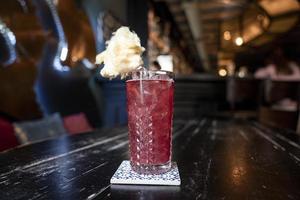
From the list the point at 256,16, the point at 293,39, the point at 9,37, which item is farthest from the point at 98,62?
the point at 293,39

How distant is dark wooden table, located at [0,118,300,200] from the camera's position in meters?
0.59

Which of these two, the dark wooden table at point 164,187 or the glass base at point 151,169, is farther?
the glass base at point 151,169

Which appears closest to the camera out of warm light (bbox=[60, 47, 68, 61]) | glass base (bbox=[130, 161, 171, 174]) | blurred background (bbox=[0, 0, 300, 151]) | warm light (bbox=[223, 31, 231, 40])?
glass base (bbox=[130, 161, 171, 174])

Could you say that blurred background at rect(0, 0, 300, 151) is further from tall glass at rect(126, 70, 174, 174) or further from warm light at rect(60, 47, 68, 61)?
tall glass at rect(126, 70, 174, 174)

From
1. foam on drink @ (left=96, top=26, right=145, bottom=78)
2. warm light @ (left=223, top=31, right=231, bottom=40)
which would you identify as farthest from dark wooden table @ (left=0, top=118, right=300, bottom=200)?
warm light @ (left=223, top=31, right=231, bottom=40)

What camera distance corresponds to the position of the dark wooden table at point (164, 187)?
0.59 meters

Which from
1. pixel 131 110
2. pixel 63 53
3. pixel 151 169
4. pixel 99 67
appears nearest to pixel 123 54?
pixel 131 110

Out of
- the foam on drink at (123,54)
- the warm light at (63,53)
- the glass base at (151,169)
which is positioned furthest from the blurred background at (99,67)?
the glass base at (151,169)

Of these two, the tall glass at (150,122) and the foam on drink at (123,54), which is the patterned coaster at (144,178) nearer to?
the tall glass at (150,122)

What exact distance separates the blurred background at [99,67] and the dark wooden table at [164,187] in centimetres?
52

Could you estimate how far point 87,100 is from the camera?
3.41 metres

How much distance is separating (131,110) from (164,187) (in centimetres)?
23

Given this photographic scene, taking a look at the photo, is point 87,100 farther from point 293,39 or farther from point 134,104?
point 293,39

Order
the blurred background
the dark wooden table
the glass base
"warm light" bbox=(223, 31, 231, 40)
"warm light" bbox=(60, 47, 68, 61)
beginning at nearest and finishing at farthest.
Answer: the dark wooden table, the glass base, the blurred background, "warm light" bbox=(60, 47, 68, 61), "warm light" bbox=(223, 31, 231, 40)
